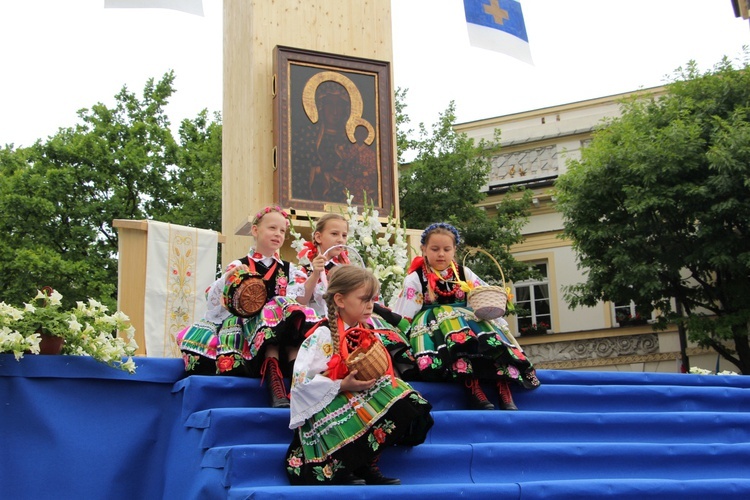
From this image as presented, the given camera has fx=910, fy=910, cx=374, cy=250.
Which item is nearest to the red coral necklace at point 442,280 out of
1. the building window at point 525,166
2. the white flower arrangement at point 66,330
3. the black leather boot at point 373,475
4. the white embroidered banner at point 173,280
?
the black leather boot at point 373,475

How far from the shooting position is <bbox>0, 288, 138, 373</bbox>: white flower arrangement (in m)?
4.93

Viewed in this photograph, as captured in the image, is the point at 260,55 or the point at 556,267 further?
the point at 556,267

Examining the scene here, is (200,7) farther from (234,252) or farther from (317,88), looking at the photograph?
(234,252)

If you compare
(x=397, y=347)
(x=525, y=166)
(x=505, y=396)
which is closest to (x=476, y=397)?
(x=505, y=396)

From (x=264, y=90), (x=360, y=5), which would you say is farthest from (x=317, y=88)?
(x=360, y=5)

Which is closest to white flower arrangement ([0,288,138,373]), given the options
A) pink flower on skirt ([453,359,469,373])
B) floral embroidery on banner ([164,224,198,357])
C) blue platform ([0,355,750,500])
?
blue platform ([0,355,750,500])

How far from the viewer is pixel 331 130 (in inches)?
401

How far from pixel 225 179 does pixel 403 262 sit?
149 inches

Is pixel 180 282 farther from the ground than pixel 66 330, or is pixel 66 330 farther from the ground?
pixel 180 282

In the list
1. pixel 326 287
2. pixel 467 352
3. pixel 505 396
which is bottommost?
pixel 505 396

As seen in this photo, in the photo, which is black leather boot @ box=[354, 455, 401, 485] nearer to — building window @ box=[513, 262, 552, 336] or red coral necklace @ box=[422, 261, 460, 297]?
red coral necklace @ box=[422, 261, 460, 297]

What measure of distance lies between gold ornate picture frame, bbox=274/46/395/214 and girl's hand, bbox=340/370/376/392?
536 cm

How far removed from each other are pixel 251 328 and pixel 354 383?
4.22 feet

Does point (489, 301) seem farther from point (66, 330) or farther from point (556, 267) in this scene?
point (556, 267)
